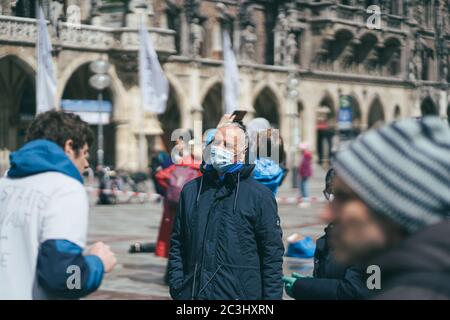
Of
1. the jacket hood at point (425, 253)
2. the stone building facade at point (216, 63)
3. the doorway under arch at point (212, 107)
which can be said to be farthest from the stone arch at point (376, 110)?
the jacket hood at point (425, 253)

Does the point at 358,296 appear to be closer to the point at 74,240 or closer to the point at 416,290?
the point at 74,240

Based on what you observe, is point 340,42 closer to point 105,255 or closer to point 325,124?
point 325,124

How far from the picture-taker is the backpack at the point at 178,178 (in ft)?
34.3

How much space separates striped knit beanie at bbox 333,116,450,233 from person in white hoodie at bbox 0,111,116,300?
186 centimetres

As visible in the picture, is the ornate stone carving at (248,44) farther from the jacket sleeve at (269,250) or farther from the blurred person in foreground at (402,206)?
the blurred person in foreground at (402,206)

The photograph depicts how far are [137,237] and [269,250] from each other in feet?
36.8

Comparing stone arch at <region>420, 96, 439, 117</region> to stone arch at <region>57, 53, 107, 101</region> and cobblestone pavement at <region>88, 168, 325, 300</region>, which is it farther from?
stone arch at <region>57, 53, 107, 101</region>

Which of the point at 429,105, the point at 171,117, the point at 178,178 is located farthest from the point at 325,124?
the point at 178,178

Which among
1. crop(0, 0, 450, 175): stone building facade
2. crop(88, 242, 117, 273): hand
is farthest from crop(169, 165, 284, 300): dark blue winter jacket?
crop(0, 0, 450, 175): stone building facade

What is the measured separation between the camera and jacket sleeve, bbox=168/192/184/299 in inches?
211

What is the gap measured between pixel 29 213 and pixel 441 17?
678cm

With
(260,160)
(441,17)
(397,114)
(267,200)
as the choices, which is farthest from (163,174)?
(397,114)

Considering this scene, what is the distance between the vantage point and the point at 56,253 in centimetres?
369
